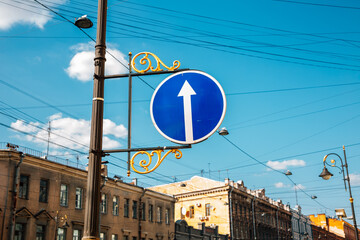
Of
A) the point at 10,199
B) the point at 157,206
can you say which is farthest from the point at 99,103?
the point at 157,206

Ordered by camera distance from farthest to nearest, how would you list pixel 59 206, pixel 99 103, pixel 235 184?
pixel 235 184
pixel 59 206
pixel 99 103

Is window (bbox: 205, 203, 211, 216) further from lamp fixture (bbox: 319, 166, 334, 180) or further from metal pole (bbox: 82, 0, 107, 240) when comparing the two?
metal pole (bbox: 82, 0, 107, 240)

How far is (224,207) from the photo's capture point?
170ft

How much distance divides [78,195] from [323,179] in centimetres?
1694

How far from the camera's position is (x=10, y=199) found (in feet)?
83.3

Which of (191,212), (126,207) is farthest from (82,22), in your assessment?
(191,212)

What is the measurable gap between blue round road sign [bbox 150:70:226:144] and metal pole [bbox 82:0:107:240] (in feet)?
2.00

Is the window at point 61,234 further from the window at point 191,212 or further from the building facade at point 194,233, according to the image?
the window at point 191,212

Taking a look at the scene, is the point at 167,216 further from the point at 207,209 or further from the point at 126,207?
the point at 207,209

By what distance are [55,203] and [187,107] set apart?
2607cm

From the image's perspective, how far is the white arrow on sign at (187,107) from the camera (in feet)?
14.4

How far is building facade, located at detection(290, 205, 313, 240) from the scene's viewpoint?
74.6 meters

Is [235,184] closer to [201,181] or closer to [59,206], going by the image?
[201,181]

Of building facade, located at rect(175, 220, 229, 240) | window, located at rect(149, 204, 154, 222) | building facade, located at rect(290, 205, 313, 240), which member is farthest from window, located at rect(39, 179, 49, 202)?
building facade, located at rect(290, 205, 313, 240)
